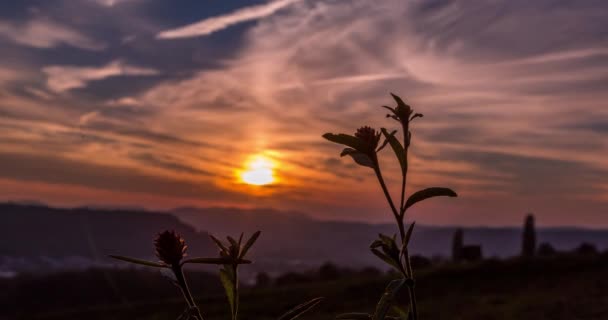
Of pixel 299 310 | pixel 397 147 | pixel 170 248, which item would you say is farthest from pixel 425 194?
pixel 170 248

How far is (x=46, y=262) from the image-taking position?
166 m

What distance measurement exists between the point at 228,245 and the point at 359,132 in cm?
42

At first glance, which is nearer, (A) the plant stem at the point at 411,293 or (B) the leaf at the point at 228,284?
(A) the plant stem at the point at 411,293

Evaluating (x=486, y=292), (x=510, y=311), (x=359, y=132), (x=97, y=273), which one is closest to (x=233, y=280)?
(x=359, y=132)

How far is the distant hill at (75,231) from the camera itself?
7116 inches

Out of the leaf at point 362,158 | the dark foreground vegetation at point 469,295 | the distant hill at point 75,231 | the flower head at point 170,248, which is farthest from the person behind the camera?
the distant hill at point 75,231

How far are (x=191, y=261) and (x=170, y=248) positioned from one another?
7 centimetres

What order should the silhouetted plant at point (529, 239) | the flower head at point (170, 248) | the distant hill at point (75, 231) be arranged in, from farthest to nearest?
1. the distant hill at point (75, 231)
2. the silhouetted plant at point (529, 239)
3. the flower head at point (170, 248)

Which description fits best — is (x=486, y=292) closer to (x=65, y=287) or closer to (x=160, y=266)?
(x=160, y=266)

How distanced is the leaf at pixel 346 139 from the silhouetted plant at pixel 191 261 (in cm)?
29

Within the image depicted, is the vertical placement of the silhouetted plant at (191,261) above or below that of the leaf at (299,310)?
above

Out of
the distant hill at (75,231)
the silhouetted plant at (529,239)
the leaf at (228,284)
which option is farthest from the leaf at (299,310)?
the distant hill at (75,231)

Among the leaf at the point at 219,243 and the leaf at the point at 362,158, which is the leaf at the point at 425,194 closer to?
the leaf at the point at 362,158

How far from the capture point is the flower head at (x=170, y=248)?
3.66 feet
